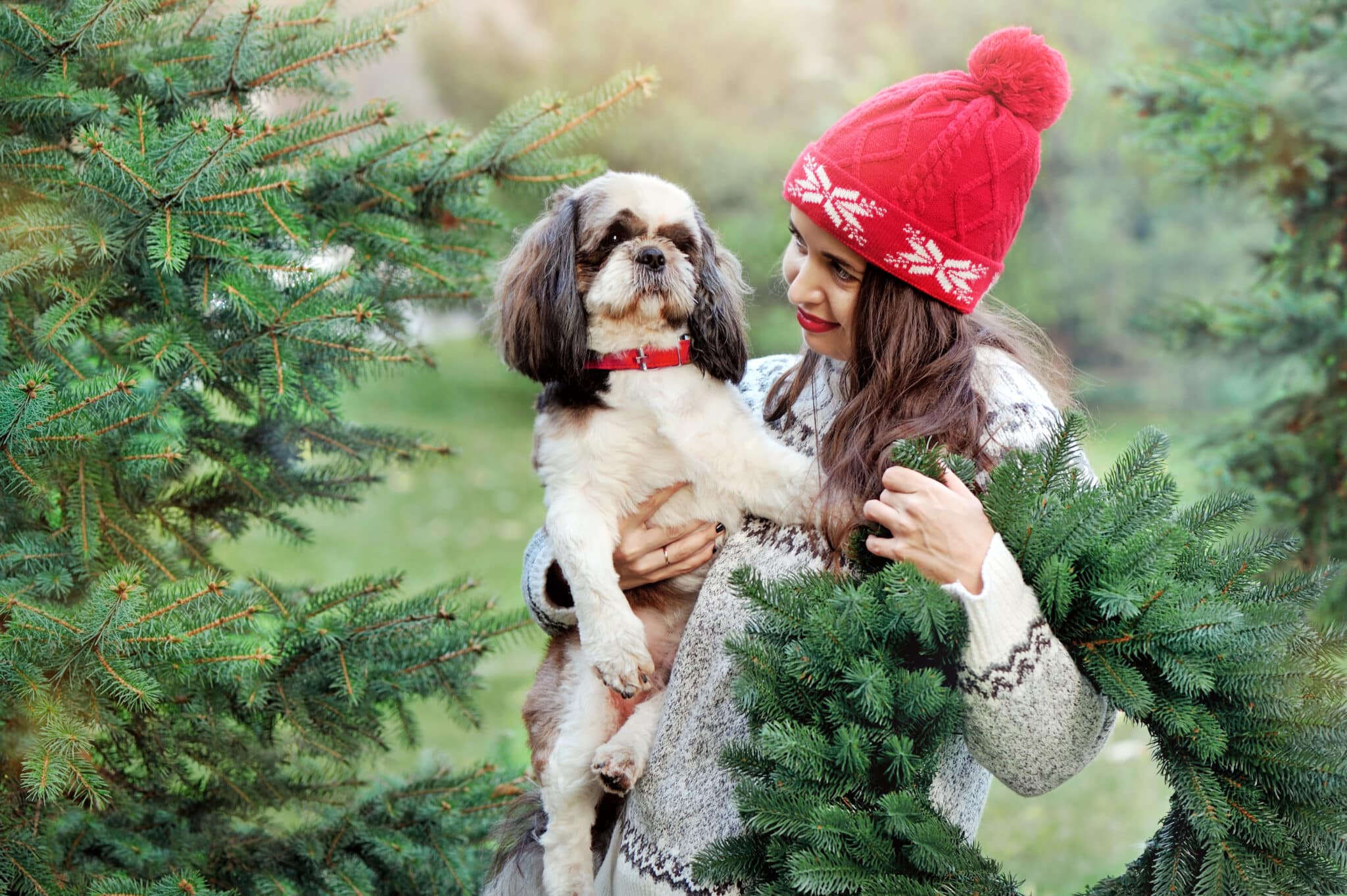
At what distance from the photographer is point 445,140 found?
8.74ft

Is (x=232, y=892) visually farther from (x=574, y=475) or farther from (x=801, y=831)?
(x=801, y=831)

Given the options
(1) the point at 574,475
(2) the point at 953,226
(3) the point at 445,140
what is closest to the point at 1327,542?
(2) the point at 953,226

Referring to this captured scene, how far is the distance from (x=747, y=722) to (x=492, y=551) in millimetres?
6958

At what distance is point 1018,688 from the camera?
5.06 ft

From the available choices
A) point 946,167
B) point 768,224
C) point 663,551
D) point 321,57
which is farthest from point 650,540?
point 768,224

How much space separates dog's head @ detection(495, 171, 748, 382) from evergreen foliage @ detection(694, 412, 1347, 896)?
0.77 metres

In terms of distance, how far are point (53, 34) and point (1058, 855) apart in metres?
4.95

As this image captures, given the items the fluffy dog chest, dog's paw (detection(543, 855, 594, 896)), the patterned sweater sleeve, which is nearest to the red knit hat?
the fluffy dog chest

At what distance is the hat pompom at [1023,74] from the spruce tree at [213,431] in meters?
1.03

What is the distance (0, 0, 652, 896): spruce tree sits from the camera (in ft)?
6.40

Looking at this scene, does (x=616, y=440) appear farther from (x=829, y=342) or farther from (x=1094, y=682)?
(x=1094, y=682)

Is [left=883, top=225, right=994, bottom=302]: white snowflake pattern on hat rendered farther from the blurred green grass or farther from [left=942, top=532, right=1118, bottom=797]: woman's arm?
[left=942, top=532, right=1118, bottom=797]: woman's arm

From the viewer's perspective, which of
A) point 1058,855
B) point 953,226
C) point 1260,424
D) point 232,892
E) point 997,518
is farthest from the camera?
point 1058,855

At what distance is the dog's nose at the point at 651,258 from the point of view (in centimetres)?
219
